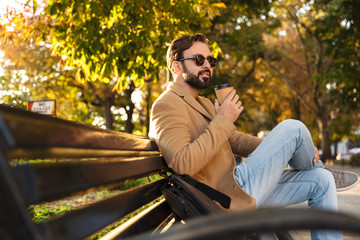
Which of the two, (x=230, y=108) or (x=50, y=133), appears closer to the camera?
(x=50, y=133)

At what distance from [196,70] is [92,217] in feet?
6.48

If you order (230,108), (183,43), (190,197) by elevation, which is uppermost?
(183,43)

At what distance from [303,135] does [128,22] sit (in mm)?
4074

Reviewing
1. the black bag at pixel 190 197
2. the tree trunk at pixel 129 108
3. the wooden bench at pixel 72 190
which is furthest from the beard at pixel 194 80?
the tree trunk at pixel 129 108

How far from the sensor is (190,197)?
78.0 inches

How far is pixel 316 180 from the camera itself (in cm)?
283

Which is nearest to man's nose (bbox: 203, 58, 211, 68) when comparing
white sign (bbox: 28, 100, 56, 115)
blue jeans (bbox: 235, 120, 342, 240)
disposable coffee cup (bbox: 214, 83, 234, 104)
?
disposable coffee cup (bbox: 214, 83, 234, 104)

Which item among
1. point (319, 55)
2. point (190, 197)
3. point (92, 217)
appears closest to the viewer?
point (92, 217)

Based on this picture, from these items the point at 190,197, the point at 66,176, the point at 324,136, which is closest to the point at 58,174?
the point at 66,176

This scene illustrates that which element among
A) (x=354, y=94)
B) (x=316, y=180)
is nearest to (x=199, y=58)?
(x=316, y=180)

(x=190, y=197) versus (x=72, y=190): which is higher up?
(x=72, y=190)

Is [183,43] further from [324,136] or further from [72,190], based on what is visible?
[324,136]

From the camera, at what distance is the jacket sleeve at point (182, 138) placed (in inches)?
94.3

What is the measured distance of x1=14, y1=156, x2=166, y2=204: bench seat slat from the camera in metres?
1.05
